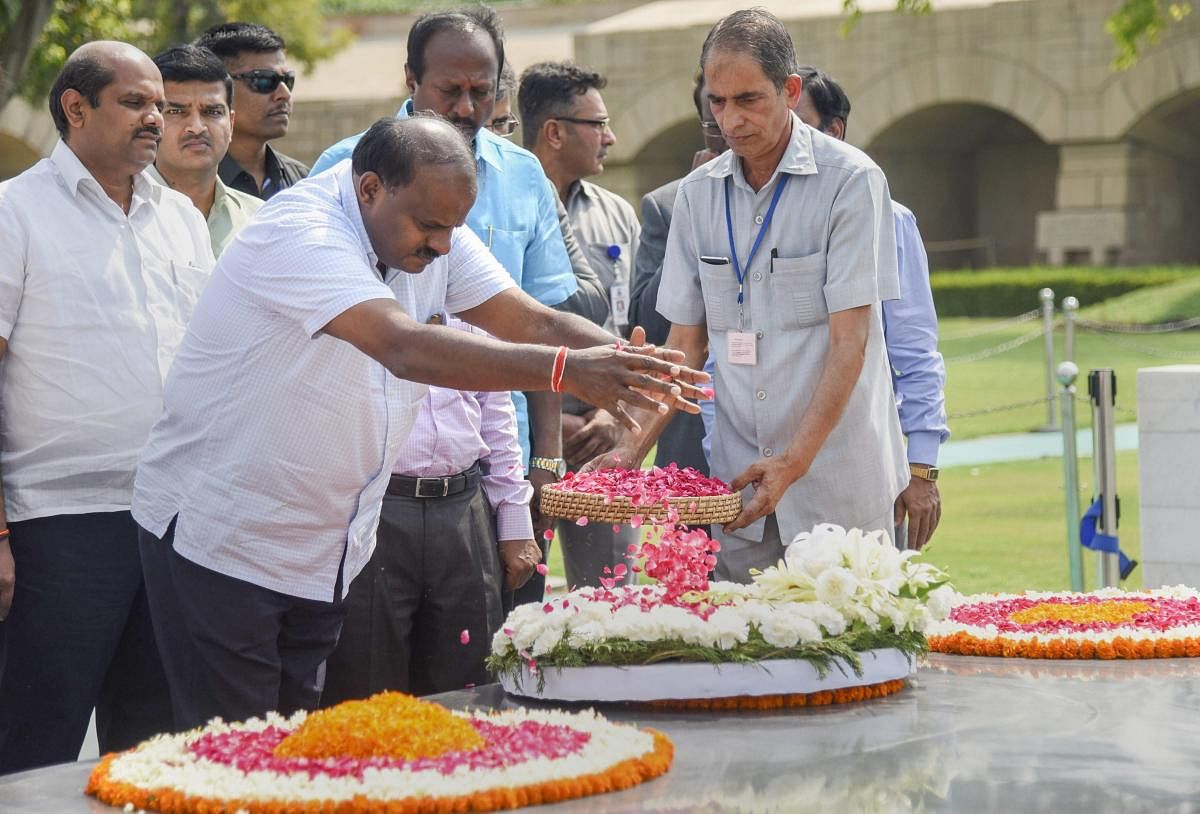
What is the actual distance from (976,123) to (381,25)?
11771mm

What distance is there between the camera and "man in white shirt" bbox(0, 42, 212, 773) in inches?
158

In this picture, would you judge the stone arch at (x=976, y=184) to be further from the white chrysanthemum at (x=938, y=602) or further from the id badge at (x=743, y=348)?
the white chrysanthemum at (x=938, y=602)

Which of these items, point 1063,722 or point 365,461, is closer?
point 1063,722

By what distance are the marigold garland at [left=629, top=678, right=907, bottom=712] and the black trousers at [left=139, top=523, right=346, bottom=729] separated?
80 centimetres

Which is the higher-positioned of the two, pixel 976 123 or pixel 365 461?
pixel 976 123

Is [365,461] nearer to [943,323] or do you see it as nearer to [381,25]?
[943,323]

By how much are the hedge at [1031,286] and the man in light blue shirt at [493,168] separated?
57.6ft

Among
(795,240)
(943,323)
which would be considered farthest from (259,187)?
(943,323)

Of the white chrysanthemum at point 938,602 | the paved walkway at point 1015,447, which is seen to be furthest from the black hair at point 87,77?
the paved walkway at point 1015,447

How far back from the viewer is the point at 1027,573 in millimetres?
8469

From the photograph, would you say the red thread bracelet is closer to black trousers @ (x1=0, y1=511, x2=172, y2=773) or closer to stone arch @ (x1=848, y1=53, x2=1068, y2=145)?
black trousers @ (x1=0, y1=511, x2=172, y2=773)

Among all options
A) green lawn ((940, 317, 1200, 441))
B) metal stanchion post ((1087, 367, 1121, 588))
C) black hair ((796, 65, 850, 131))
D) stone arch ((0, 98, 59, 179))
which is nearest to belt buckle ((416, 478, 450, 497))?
black hair ((796, 65, 850, 131))

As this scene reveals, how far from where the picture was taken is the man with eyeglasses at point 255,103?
5574mm

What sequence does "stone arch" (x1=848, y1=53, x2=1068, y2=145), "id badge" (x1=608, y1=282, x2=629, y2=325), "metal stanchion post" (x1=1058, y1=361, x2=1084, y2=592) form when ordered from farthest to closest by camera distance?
"stone arch" (x1=848, y1=53, x2=1068, y2=145) → "metal stanchion post" (x1=1058, y1=361, x2=1084, y2=592) → "id badge" (x1=608, y1=282, x2=629, y2=325)
